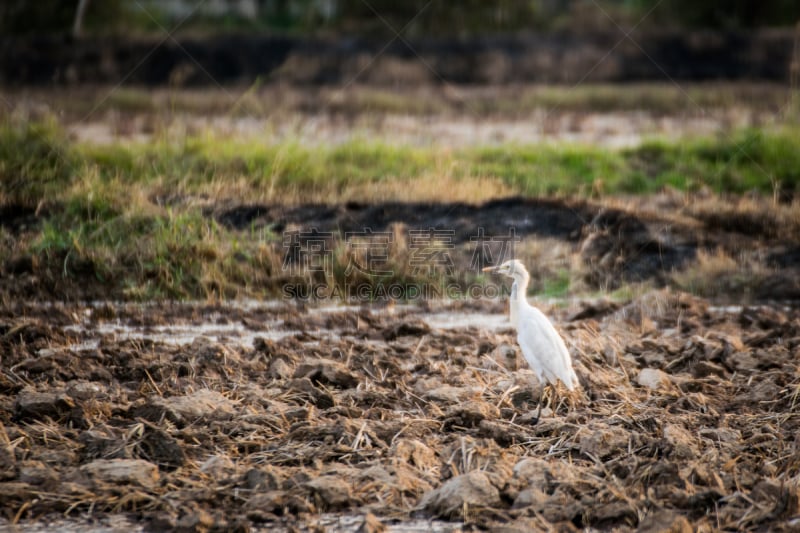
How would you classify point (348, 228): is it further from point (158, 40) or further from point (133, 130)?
point (158, 40)

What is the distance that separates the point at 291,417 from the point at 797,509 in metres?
3.01

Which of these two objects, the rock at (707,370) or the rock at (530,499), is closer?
the rock at (530,499)

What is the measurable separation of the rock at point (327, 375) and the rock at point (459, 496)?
85.6 inches

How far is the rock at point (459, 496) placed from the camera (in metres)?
5.62

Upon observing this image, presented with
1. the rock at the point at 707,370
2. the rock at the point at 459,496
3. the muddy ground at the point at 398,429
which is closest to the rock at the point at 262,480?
the muddy ground at the point at 398,429

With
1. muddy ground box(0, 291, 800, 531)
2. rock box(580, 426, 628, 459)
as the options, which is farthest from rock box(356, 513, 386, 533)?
rock box(580, 426, 628, 459)

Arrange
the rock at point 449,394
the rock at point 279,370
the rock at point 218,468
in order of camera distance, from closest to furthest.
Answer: the rock at point 218,468
the rock at point 449,394
the rock at point 279,370

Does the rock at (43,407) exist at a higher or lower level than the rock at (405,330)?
higher

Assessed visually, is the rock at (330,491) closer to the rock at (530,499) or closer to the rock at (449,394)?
the rock at (530,499)

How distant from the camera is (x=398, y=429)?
22.1 ft

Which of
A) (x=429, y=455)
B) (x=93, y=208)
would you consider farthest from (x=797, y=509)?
(x=93, y=208)

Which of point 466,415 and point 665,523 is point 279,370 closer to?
point 466,415

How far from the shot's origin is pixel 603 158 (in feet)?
58.0

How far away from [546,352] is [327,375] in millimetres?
1578
